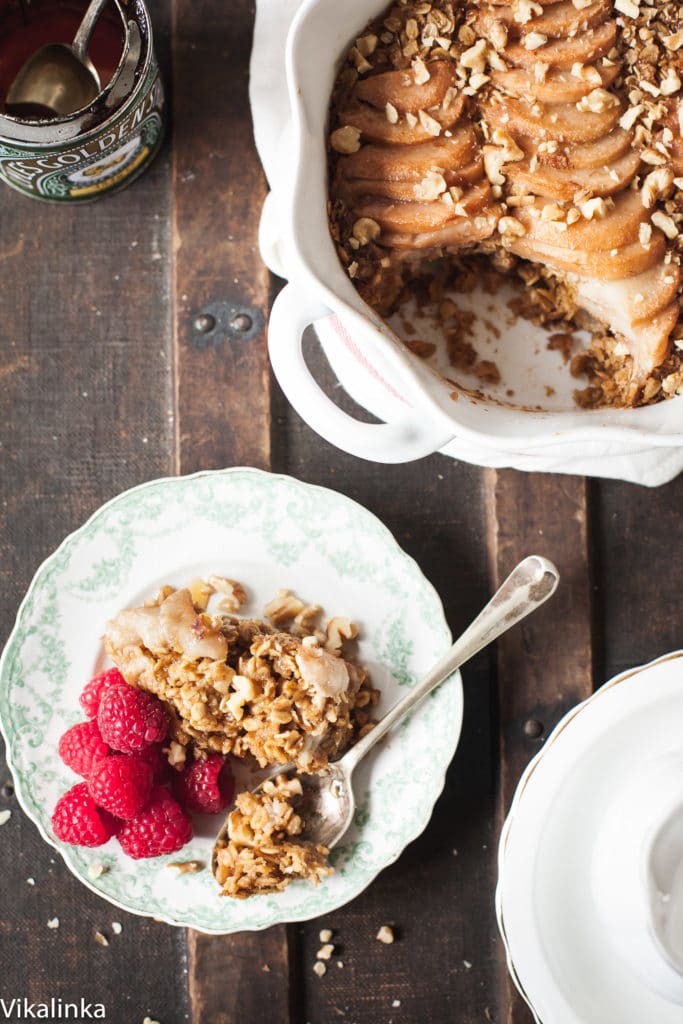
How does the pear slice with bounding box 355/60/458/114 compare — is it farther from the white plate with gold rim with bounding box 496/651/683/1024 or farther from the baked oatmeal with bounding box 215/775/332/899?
the baked oatmeal with bounding box 215/775/332/899

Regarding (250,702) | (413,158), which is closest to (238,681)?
(250,702)

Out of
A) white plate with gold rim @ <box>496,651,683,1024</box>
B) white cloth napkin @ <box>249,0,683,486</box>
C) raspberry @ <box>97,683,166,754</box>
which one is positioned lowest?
white plate with gold rim @ <box>496,651,683,1024</box>

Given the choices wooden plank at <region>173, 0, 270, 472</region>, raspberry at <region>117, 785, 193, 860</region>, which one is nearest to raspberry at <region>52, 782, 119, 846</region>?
raspberry at <region>117, 785, 193, 860</region>

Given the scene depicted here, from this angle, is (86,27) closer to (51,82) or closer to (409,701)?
(51,82)

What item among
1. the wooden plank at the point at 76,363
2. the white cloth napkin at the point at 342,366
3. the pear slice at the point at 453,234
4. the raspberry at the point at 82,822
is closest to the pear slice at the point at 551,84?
the pear slice at the point at 453,234

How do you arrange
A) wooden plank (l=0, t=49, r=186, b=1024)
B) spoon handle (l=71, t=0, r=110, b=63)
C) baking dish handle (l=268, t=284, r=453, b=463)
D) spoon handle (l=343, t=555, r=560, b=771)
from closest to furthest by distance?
baking dish handle (l=268, t=284, r=453, b=463) < spoon handle (l=71, t=0, r=110, b=63) < spoon handle (l=343, t=555, r=560, b=771) < wooden plank (l=0, t=49, r=186, b=1024)

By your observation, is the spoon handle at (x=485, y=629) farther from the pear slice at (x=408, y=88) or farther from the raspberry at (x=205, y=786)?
the pear slice at (x=408, y=88)

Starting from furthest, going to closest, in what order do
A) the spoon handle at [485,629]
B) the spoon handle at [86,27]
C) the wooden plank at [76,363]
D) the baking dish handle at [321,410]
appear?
the wooden plank at [76,363] → the spoon handle at [485,629] → the spoon handle at [86,27] → the baking dish handle at [321,410]
